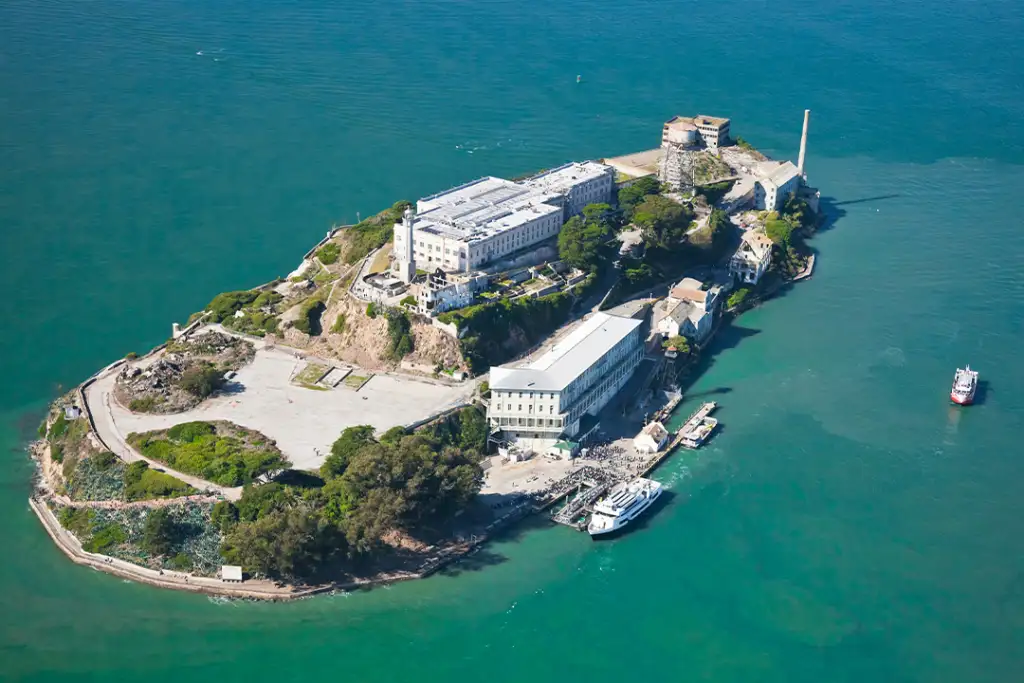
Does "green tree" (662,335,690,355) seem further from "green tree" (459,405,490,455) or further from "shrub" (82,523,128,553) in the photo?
"shrub" (82,523,128,553)

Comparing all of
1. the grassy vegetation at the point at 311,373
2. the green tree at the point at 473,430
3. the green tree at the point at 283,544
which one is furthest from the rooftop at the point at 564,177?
the green tree at the point at 283,544

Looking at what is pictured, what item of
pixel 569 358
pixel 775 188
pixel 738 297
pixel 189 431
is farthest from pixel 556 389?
pixel 775 188

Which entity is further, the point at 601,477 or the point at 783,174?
the point at 783,174

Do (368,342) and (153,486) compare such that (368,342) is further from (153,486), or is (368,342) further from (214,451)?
(153,486)

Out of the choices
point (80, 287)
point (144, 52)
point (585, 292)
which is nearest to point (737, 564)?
point (585, 292)

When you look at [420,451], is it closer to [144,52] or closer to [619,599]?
[619,599]

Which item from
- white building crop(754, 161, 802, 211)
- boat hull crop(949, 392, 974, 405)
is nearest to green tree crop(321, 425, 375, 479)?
boat hull crop(949, 392, 974, 405)
